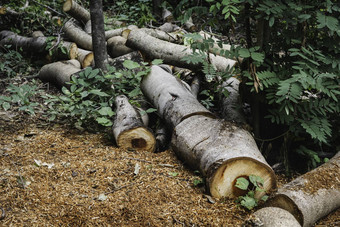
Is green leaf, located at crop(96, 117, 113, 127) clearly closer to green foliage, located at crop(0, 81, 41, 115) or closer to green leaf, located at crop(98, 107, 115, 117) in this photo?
green leaf, located at crop(98, 107, 115, 117)

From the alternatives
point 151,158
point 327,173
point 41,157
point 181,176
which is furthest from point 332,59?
point 41,157

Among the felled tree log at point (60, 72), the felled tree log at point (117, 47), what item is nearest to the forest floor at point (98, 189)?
the felled tree log at point (60, 72)

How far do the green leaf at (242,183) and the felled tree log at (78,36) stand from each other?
474cm

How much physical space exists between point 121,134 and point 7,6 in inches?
239

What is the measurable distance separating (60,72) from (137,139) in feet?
8.75

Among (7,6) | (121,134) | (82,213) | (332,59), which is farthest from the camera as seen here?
(7,6)

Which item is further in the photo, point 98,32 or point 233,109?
point 98,32

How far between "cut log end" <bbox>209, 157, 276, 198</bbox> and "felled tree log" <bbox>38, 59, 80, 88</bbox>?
3480 millimetres

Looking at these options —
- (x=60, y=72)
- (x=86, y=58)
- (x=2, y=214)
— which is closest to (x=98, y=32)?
(x=60, y=72)

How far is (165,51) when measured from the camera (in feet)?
15.8

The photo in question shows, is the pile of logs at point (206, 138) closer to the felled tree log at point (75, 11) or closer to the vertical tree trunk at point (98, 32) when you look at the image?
the vertical tree trunk at point (98, 32)

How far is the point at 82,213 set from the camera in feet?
7.19

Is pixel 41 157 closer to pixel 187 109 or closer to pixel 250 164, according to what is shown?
pixel 187 109

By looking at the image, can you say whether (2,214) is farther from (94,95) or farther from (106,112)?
(94,95)
